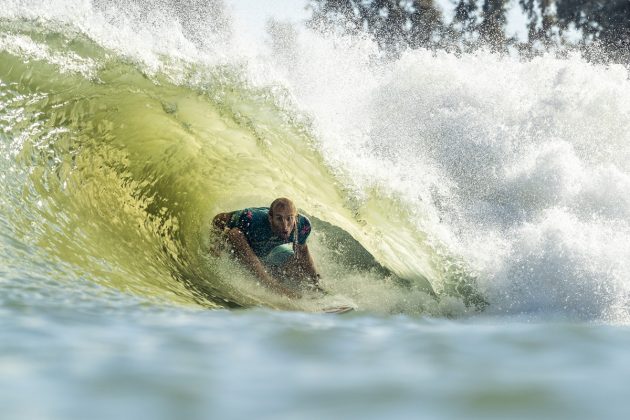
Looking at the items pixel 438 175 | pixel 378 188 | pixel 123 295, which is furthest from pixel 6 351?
pixel 438 175

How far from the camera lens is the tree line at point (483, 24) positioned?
23.7 m

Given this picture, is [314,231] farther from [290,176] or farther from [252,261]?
[252,261]

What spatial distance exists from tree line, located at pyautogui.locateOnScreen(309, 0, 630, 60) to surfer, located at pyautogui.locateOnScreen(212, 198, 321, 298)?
18575 mm

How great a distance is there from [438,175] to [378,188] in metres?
1.42

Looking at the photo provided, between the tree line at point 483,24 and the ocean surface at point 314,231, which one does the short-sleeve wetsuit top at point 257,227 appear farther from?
the tree line at point 483,24

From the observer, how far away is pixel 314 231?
22.4 feet

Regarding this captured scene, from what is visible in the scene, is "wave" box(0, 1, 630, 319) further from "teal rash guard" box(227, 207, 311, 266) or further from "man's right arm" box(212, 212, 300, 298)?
"teal rash guard" box(227, 207, 311, 266)

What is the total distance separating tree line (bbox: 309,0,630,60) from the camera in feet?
77.9

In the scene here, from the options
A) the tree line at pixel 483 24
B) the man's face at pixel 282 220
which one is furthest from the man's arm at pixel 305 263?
the tree line at pixel 483 24

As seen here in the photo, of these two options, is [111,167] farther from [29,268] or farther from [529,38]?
[529,38]

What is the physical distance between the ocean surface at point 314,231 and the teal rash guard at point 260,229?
0.98 feet

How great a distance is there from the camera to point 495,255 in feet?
25.3

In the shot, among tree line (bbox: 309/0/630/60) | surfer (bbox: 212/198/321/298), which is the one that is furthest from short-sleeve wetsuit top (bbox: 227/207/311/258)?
tree line (bbox: 309/0/630/60)

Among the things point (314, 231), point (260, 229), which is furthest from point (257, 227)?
point (314, 231)
